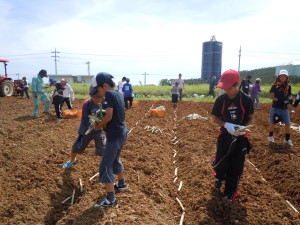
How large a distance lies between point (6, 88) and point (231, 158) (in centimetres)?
1661

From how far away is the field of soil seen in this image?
2.97m

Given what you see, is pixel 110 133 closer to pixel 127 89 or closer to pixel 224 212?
pixel 224 212

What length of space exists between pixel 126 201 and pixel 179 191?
3.09 ft

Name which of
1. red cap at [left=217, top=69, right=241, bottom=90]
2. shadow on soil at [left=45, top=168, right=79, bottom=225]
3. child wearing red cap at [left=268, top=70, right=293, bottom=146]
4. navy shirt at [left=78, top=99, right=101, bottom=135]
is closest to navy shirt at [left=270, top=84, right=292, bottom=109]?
child wearing red cap at [left=268, top=70, right=293, bottom=146]

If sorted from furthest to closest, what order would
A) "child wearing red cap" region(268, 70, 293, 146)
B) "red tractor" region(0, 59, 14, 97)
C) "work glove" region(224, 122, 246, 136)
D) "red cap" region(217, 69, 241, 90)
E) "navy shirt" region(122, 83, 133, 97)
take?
1. "red tractor" region(0, 59, 14, 97)
2. "navy shirt" region(122, 83, 133, 97)
3. "child wearing red cap" region(268, 70, 293, 146)
4. "red cap" region(217, 69, 241, 90)
5. "work glove" region(224, 122, 246, 136)

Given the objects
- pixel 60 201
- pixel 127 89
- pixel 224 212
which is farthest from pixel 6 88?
pixel 224 212

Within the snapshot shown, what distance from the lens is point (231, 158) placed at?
10.6 ft

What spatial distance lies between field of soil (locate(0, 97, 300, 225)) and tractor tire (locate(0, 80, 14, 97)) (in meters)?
11.0

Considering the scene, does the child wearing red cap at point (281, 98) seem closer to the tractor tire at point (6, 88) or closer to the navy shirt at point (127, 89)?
the navy shirt at point (127, 89)

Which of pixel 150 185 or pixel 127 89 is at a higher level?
pixel 127 89

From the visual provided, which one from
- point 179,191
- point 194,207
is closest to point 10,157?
point 179,191

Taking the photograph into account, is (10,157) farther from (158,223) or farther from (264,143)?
(264,143)

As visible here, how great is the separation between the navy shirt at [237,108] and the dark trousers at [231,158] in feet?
0.73

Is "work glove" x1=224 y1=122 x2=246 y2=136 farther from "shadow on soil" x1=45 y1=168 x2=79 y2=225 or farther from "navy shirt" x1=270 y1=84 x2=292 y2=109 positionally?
"navy shirt" x1=270 y1=84 x2=292 y2=109
